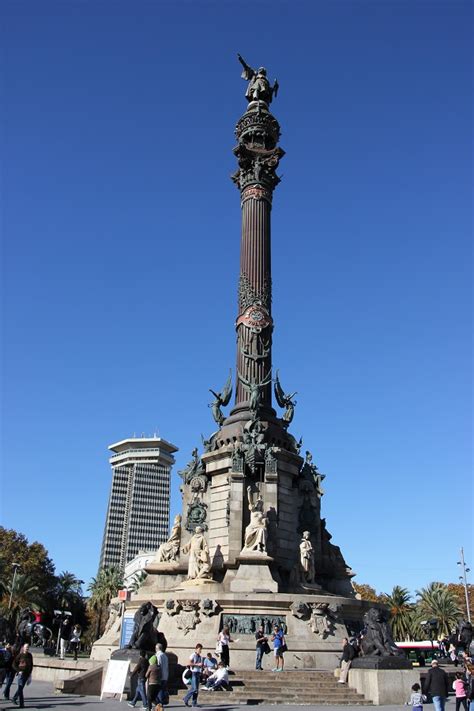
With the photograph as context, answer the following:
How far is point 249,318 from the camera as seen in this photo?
117ft

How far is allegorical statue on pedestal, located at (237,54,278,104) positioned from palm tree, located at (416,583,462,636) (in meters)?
52.0

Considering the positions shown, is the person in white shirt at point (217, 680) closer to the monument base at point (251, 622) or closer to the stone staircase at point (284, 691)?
the stone staircase at point (284, 691)

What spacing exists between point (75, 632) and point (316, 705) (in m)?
25.4

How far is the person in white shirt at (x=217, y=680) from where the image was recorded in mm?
19281

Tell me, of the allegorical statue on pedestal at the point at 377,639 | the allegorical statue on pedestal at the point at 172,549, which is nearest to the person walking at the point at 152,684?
the allegorical statue on pedestal at the point at 377,639

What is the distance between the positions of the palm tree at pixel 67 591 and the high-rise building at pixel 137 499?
70.9 m

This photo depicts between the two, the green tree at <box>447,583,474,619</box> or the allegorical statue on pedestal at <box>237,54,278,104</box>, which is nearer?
the allegorical statue on pedestal at <box>237,54,278,104</box>

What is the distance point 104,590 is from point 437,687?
7494cm

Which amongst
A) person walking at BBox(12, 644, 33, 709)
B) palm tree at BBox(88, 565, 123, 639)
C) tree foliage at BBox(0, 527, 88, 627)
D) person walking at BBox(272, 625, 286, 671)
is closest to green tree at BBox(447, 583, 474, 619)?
palm tree at BBox(88, 565, 123, 639)

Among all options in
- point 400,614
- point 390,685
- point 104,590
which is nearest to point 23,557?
point 104,590

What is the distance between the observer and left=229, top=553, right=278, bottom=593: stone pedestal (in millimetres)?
26656

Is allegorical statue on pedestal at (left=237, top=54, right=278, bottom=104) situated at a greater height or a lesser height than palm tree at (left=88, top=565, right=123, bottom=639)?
greater

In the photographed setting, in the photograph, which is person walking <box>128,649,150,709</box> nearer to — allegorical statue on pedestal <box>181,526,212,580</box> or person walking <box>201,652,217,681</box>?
person walking <box>201,652,217,681</box>

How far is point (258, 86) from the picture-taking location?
41.8 metres
